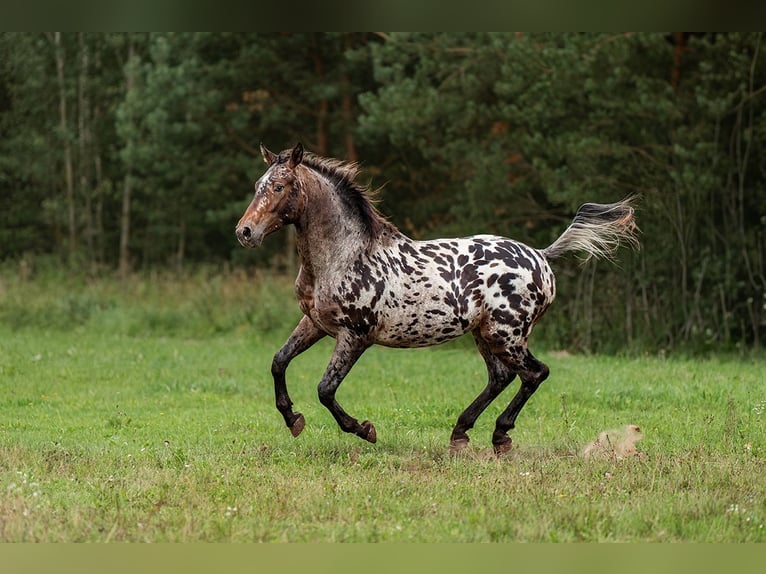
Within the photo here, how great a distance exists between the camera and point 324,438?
27.2 feet

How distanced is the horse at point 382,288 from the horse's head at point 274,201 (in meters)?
0.01

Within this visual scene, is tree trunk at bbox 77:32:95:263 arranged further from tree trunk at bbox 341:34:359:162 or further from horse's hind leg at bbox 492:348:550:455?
horse's hind leg at bbox 492:348:550:455

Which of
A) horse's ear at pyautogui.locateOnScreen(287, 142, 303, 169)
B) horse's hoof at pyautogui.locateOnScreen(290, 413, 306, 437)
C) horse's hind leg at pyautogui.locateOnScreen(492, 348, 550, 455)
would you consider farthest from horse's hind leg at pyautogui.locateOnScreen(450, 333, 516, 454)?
horse's ear at pyautogui.locateOnScreen(287, 142, 303, 169)

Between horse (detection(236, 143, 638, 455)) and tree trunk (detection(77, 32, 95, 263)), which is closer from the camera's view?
horse (detection(236, 143, 638, 455))

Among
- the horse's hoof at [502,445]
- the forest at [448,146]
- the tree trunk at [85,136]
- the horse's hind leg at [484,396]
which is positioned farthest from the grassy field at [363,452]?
the tree trunk at [85,136]

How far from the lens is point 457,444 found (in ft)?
25.7

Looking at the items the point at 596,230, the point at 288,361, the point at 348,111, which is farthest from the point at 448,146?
the point at 288,361

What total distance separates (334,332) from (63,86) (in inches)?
869

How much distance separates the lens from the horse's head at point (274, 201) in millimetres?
7055

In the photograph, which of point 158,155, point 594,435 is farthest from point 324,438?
point 158,155

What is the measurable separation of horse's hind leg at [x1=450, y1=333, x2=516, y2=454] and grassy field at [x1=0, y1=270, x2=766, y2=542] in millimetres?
241

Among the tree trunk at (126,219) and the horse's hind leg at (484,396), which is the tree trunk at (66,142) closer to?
the tree trunk at (126,219)

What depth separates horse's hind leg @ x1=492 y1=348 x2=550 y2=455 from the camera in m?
7.72

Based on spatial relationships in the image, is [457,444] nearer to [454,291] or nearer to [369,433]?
[369,433]
